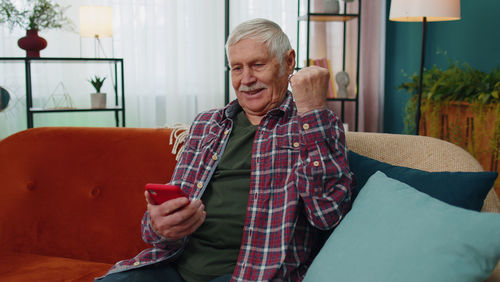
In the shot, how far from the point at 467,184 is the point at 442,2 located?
1.85 m

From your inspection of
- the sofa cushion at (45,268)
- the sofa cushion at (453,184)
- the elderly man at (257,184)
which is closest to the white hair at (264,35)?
A: the elderly man at (257,184)

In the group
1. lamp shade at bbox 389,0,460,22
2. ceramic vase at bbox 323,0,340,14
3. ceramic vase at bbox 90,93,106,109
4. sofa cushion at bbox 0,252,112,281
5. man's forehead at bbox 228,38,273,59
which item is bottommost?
sofa cushion at bbox 0,252,112,281

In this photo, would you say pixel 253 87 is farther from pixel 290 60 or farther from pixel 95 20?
pixel 95 20

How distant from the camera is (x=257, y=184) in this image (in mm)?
1286

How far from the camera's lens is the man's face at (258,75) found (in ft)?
4.72

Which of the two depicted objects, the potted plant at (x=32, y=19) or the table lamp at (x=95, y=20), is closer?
the potted plant at (x=32, y=19)

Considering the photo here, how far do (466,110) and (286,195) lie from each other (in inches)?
72.0

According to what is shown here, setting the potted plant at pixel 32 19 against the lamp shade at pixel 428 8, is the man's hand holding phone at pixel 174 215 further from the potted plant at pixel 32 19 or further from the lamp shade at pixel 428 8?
the potted plant at pixel 32 19

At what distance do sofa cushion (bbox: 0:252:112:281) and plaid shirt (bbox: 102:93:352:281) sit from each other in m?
0.22

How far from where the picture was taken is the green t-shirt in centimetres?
128

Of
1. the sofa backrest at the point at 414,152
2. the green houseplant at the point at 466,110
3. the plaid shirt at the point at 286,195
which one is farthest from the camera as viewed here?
the green houseplant at the point at 466,110

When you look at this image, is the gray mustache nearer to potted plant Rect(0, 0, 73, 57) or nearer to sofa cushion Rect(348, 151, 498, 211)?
sofa cushion Rect(348, 151, 498, 211)

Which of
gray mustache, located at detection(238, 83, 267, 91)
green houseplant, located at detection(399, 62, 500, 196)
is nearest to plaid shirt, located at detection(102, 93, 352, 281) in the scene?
gray mustache, located at detection(238, 83, 267, 91)

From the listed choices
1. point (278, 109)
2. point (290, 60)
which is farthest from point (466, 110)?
point (278, 109)
